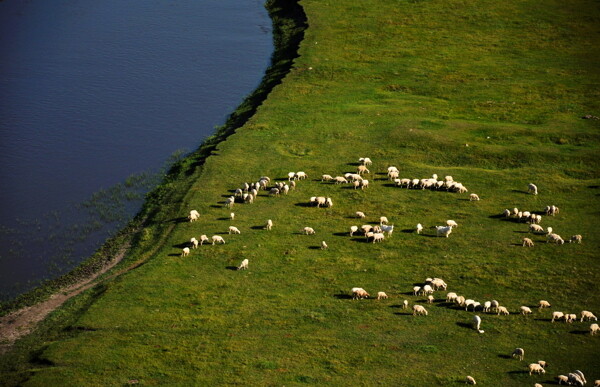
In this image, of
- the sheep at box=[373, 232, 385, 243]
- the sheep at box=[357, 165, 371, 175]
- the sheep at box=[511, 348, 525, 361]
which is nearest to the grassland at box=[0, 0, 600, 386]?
the sheep at box=[511, 348, 525, 361]

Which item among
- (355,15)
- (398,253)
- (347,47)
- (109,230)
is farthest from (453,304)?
(355,15)

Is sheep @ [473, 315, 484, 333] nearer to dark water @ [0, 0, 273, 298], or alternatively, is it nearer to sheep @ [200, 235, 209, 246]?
sheep @ [200, 235, 209, 246]

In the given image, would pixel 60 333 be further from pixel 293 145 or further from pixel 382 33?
pixel 382 33

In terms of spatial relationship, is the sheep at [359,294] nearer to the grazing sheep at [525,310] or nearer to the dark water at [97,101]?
the grazing sheep at [525,310]

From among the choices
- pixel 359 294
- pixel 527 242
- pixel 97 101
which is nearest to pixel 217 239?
pixel 359 294

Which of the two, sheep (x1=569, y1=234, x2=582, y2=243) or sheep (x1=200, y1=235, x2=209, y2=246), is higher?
sheep (x1=569, y1=234, x2=582, y2=243)

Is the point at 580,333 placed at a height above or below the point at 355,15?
below

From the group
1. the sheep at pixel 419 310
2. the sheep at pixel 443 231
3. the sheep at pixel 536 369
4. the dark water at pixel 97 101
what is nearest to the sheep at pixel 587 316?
the sheep at pixel 536 369
